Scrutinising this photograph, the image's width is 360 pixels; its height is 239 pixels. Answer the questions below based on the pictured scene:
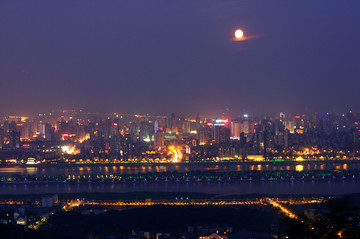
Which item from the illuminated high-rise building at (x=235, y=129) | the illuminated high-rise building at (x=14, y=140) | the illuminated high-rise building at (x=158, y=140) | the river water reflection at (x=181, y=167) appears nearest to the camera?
the river water reflection at (x=181, y=167)

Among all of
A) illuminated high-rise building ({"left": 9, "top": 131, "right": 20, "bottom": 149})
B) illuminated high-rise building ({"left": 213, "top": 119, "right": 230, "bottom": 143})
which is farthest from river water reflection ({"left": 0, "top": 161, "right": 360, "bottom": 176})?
illuminated high-rise building ({"left": 9, "top": 131, "right": 20, "bottom": 149})

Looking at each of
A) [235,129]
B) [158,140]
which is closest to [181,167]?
[158,140]

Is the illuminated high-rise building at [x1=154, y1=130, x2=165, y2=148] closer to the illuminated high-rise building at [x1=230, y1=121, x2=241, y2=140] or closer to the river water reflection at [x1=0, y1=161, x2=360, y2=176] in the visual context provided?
the illuminated high-rise building at [x1=230, y1=121, x2=241, y2=140]

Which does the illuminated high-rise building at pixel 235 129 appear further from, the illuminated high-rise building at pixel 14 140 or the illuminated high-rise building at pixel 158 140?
the illuminated high-rise building at pixel 14 140

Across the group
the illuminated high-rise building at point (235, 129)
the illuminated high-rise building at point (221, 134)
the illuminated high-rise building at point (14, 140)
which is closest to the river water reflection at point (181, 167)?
the illuminated high-rise building at point (221, 134)

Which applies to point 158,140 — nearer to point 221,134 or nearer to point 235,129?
point 221,134

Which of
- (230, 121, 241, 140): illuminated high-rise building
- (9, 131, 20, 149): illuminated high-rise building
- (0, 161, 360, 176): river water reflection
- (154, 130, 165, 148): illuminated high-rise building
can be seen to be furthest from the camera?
(230, 121, 241, 140): illuminated high-rise building

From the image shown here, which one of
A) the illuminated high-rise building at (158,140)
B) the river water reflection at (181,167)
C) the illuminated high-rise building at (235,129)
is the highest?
the illuminated high-rise building at (235,129)

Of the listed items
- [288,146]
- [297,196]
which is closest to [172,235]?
[297,196]

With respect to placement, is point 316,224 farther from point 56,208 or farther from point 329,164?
point 329,164

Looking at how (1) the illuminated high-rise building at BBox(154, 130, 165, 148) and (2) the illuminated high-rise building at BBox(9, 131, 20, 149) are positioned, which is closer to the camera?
(1) the illuminated high-rise building at BBox(154, 130, 165, 148)

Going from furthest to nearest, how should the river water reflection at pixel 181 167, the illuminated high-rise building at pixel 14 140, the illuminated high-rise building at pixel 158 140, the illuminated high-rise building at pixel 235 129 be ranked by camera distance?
1. the illuminated high-rise building at pixel 235 129
2. the illuminated high-rise building at pixel 14 140
3. the illuminated high-rise building at pixel 158 140
4. the river water reflection at pixel 181 167

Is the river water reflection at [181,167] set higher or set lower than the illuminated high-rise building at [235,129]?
lower
